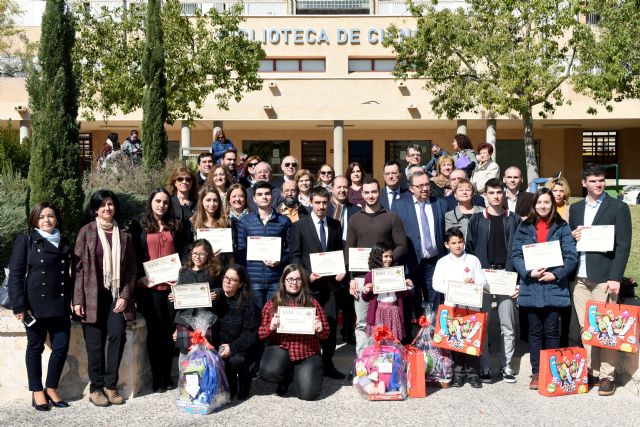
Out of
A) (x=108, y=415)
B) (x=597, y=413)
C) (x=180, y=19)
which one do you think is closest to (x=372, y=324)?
(x=597, y=413)

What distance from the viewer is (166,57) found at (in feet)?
68.2

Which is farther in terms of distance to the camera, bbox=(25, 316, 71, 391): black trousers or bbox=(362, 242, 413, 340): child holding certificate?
bbox=(362, 242, 413, 340): child holding certificate

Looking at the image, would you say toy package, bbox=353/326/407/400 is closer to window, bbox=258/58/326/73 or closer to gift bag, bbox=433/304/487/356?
gift bag, bbox=433/304/487/356

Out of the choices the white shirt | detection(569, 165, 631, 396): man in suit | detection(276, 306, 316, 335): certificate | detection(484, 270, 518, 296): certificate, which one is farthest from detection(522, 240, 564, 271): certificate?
detection(276, 306, 316, 335): certificate

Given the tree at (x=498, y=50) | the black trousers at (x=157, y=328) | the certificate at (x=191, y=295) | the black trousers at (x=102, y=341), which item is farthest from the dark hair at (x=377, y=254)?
the tree at (x=498, y=50)

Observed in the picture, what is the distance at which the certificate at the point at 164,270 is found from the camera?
254 inches

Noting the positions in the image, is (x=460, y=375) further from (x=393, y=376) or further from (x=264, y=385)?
(x=264, y=385)

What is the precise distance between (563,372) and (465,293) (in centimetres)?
120

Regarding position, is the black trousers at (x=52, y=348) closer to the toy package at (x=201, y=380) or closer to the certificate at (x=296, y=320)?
Result: the toy package at (x=201, y=380)

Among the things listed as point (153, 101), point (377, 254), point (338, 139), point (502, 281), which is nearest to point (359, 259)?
point (377, 254)

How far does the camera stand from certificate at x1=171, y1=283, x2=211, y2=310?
6.24 metres

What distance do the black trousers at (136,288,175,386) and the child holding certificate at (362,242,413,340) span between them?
1.94m

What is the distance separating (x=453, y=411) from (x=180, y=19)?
17.5m

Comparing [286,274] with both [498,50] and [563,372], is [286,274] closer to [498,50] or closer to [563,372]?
[563,372]
